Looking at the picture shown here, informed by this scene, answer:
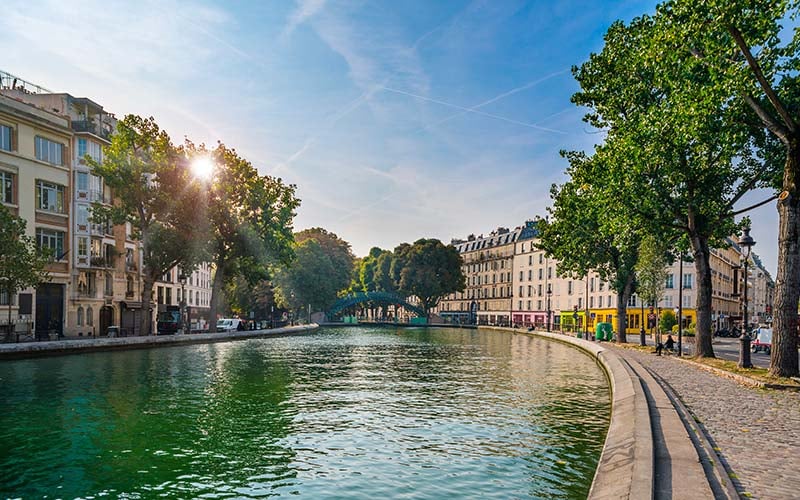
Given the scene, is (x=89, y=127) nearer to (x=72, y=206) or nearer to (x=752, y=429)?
(x=72, y=206)

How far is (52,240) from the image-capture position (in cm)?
4681

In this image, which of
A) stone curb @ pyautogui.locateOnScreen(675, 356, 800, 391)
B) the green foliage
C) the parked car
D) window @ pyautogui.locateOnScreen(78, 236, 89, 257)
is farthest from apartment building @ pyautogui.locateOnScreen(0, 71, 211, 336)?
the green foliage

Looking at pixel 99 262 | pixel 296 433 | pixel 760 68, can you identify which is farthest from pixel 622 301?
pixel 99 262

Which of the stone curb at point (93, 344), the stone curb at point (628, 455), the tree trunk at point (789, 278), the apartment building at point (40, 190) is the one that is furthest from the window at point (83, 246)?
the tree trunk at point (789, 278)

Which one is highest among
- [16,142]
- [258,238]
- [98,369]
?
[16,142]

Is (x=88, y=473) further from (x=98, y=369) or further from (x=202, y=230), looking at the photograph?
(x=202, y=230)

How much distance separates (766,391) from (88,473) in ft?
61.2

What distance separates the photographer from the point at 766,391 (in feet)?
61.2

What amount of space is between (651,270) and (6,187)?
47731 millimetres

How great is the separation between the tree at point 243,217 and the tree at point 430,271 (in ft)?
188

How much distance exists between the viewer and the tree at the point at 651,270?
45375 millimetres

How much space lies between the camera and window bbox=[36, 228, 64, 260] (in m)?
45.5

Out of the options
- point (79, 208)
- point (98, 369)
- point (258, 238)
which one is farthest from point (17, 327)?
point (258, 238)

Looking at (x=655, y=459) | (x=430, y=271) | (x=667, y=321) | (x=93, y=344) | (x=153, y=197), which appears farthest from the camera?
(x=430, y=271)
